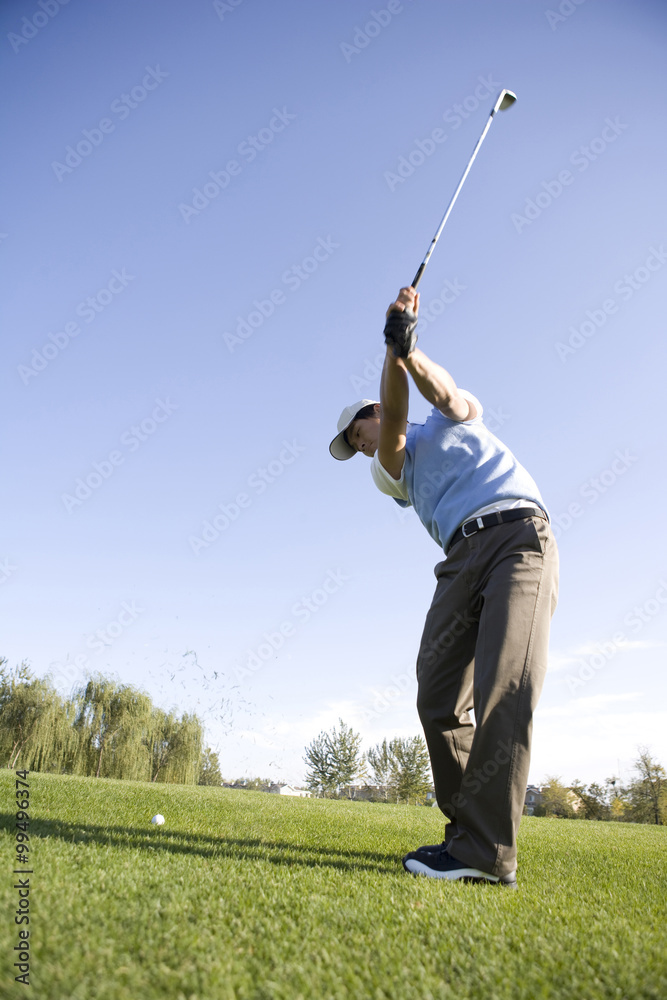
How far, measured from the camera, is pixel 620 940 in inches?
67.3

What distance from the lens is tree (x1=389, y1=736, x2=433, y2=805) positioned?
36.0m

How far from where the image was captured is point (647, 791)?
32.6 metres

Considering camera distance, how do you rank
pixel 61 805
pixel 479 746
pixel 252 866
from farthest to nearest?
pixel 61 805
pixel 479 746
pixel 252 866

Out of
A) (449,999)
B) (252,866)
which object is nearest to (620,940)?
(449,999)

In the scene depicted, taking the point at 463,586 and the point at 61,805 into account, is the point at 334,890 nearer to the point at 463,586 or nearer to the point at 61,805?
the point at 463,586

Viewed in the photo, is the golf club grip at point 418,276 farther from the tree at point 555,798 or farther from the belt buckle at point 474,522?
the tree at point 555,798

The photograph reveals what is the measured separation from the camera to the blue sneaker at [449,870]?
2453 mm

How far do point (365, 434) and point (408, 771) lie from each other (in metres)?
37.4

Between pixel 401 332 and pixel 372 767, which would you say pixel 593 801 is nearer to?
pixel 372 767

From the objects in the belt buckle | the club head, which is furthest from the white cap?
the club head

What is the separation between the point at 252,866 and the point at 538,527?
76.8 inches

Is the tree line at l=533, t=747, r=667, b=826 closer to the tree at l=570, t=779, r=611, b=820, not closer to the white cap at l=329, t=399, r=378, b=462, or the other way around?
the tree at l=570, t=779, r=611, b=820

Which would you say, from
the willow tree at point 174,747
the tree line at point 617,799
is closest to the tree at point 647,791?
the tree line at point 617,799

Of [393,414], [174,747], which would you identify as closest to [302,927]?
[393,414]
